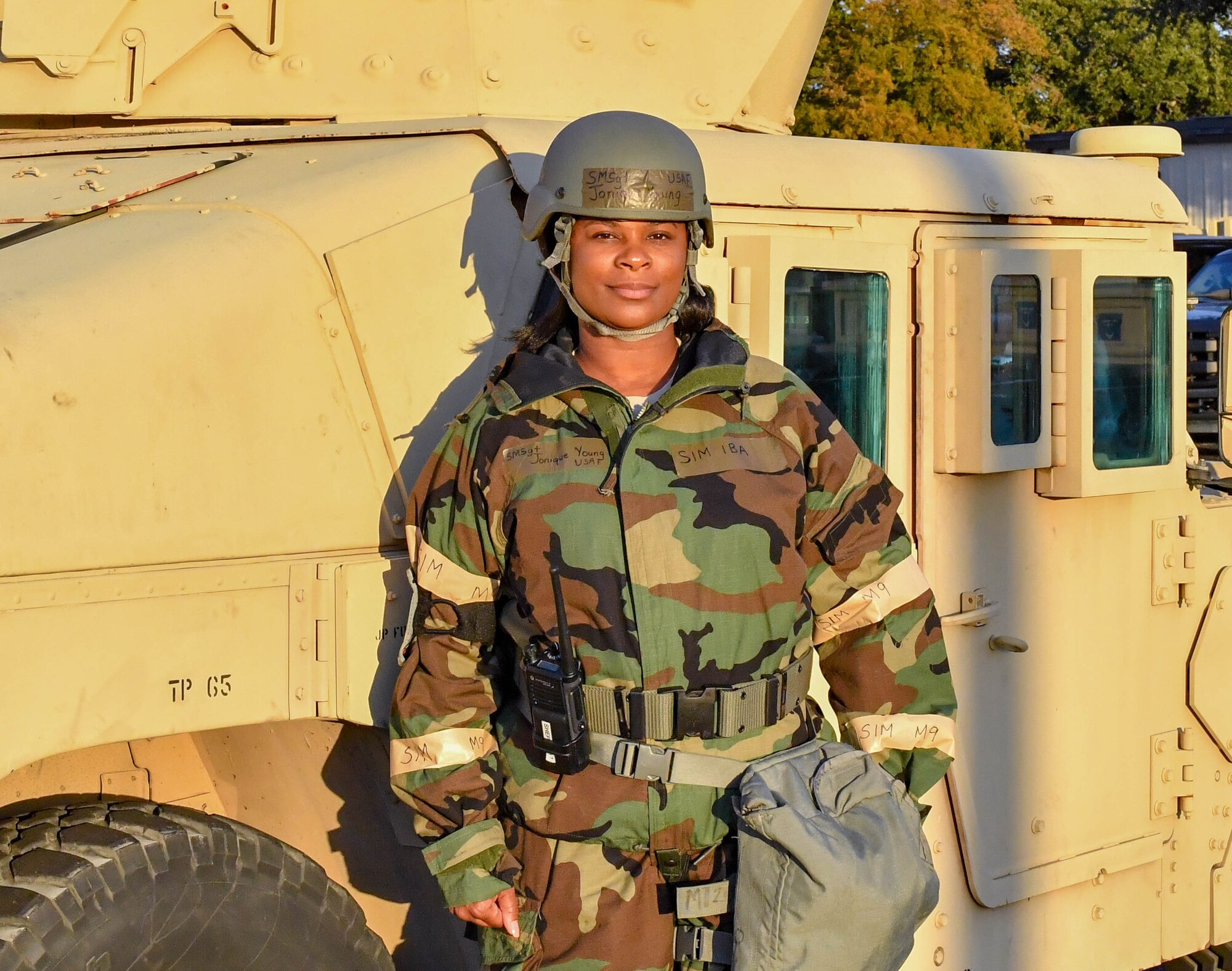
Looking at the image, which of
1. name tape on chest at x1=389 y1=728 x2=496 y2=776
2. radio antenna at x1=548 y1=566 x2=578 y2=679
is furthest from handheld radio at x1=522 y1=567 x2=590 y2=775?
name tape on chest at x1=389 y1=728 x2=496 y2=776

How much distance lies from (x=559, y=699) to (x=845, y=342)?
124 centimetres

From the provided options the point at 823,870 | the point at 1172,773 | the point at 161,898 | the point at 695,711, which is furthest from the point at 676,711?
Result: the point at 1172,773

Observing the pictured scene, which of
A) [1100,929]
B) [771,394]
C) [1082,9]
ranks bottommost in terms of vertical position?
[1100,929]

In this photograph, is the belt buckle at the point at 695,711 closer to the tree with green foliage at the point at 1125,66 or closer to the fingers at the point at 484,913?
the fingers at the point at 484,913

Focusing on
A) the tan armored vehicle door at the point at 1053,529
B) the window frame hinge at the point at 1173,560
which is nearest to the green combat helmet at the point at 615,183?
the tan armored vehicle door at the point at 1053,529

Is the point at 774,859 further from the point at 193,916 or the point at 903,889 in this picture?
the point at 193,916

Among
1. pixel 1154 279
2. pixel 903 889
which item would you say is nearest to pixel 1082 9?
pixel 1154 279

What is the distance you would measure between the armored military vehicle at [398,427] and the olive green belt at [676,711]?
0.41 m

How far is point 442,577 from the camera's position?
2.89 m

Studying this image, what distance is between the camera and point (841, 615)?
307cm

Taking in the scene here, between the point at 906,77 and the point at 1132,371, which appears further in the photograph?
the point at 906,77

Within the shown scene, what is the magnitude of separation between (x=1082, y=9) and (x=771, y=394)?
1124 inches

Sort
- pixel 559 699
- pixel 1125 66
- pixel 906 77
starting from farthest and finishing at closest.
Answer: pixel 1125 66 < pixel 906 77 < pixel 559 699

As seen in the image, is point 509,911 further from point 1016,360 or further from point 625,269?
point 1016,360
